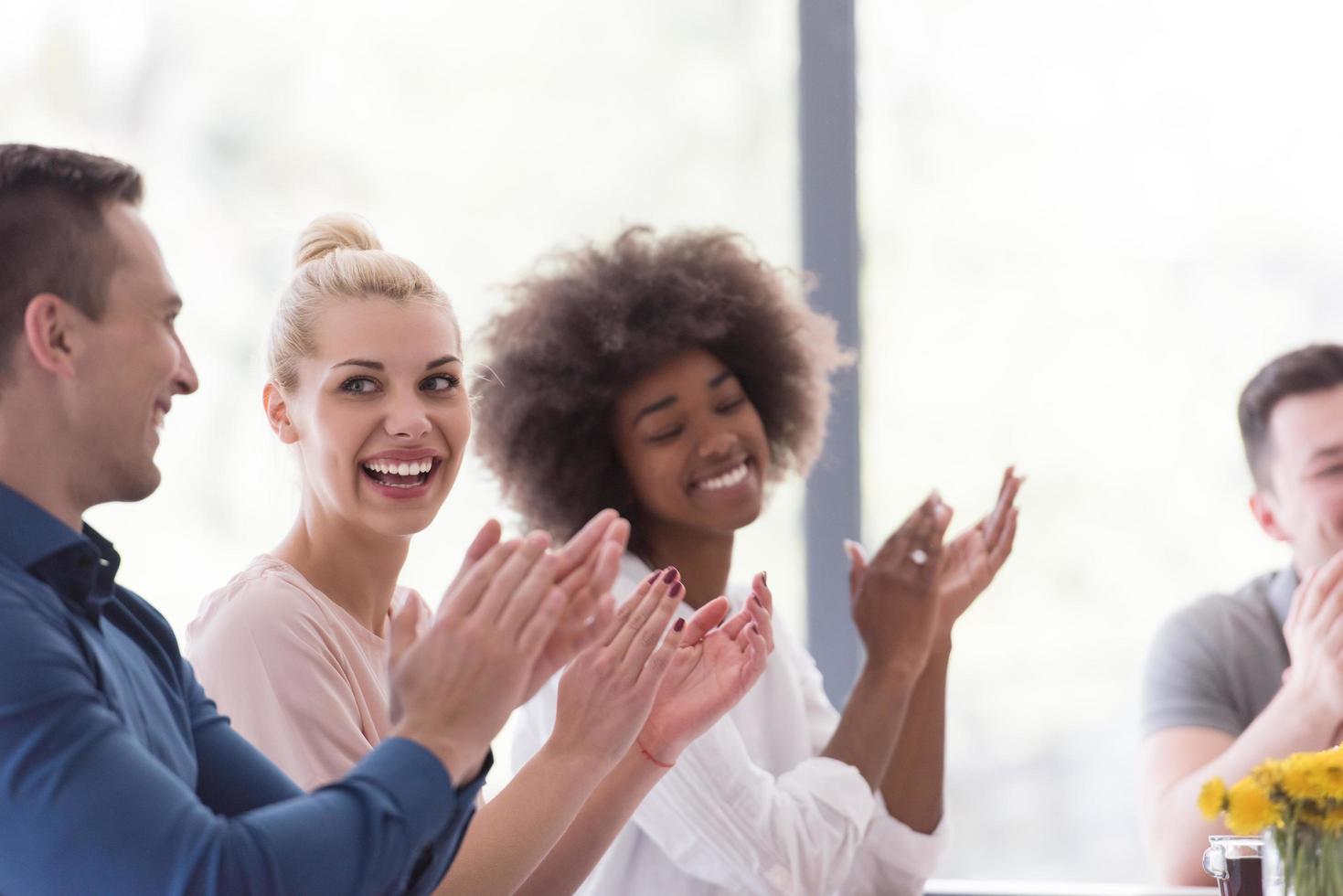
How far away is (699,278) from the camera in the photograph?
2287mm

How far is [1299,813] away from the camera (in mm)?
1370

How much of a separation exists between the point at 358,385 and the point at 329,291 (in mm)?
109

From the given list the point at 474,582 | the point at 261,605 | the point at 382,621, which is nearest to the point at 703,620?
the point at 382,621

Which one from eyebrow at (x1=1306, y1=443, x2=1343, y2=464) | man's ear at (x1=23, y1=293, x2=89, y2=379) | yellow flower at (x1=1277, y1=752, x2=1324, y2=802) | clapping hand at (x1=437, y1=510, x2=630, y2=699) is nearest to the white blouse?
yellow flower at (x1=1277, y1=752, x2=1324, y2=802)

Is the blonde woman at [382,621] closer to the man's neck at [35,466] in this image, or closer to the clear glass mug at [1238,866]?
the man's neck at [35,466]

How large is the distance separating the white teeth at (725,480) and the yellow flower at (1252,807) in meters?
0.90

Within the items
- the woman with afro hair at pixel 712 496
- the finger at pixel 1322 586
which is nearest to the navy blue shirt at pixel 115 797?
the woman with afro hair at pixel 712 496

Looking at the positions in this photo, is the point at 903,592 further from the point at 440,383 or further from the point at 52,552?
the point at 52,552

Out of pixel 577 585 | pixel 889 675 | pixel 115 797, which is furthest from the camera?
pixel 889 675

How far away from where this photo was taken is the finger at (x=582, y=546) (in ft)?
3.59

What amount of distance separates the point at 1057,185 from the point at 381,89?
1438 millimetres

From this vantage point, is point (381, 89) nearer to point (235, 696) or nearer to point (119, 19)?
point (119, 19)

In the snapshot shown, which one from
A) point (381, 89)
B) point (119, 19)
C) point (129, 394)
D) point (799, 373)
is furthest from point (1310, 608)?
point (119, 19)

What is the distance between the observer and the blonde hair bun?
1680 millimetres
